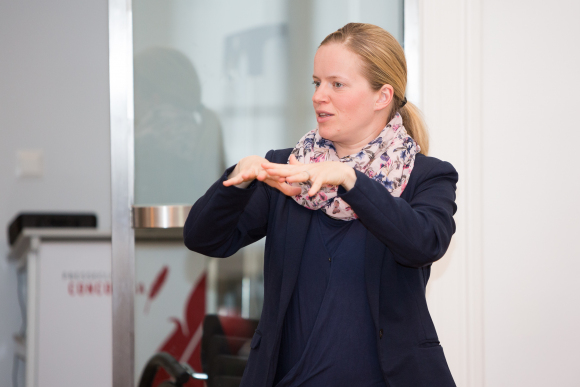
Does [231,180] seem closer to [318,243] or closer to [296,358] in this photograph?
[318,243]

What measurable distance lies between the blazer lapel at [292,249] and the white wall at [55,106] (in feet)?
8.69

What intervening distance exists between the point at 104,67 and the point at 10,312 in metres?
1.62

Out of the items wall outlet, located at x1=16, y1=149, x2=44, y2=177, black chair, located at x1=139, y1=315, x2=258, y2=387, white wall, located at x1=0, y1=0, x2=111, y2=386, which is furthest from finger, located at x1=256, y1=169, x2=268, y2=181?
wall outlet, located at x1=16, y1=149, x2=44, y2=177

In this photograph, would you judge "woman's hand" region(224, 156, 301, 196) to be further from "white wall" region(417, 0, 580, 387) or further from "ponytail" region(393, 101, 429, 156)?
"white wall" region(417, 0, 580, 387)

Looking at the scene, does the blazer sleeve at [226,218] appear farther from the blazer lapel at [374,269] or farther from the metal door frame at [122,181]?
the metal door frame at [122,181]

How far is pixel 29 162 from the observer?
350 centimetres

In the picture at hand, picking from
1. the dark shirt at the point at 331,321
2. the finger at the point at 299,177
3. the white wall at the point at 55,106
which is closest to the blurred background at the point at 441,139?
the dark shirt at the point at 331,321

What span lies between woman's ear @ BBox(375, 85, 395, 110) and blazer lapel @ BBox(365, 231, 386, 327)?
0.29m

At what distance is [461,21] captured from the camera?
67.9 inches

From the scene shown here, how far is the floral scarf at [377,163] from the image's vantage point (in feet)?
3.74

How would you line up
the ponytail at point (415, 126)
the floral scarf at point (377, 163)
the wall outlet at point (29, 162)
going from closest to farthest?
1. the floral scarf at point (377, 163)
2. the ponytail at point (415, 126)
3. the wall outlet at point (29, 162)

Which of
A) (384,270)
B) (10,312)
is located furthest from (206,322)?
(10,312)

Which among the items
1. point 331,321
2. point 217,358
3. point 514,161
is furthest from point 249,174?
point 514,161

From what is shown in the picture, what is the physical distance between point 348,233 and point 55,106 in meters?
2.93
